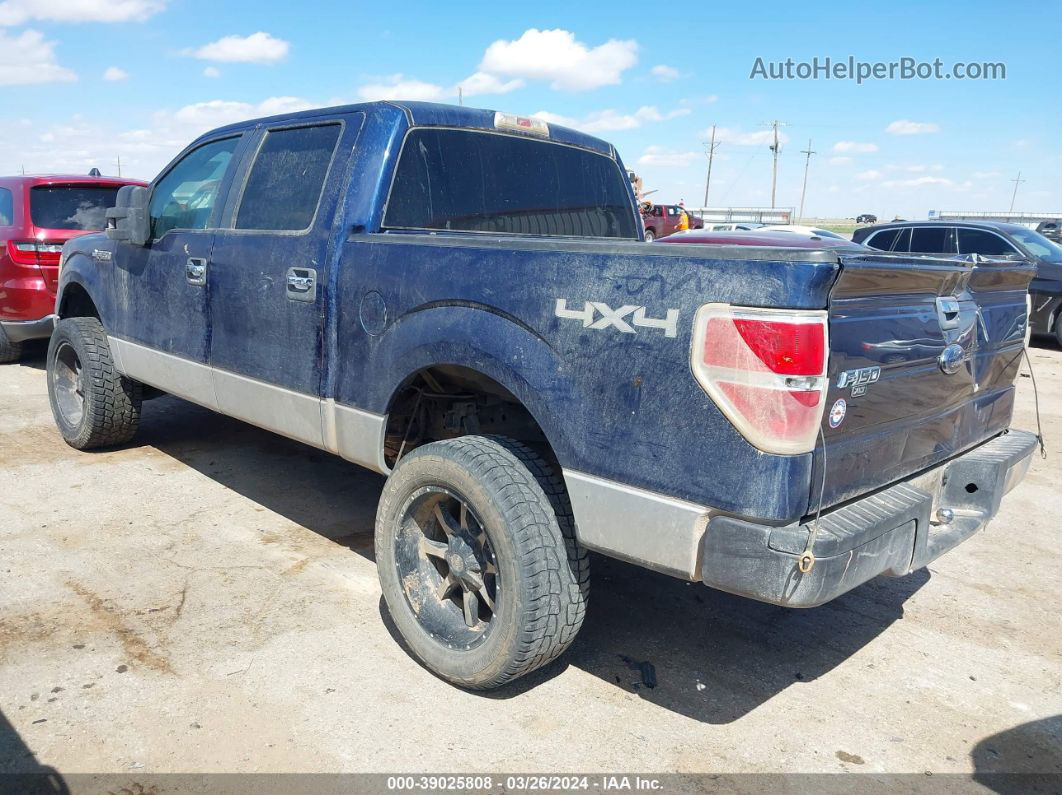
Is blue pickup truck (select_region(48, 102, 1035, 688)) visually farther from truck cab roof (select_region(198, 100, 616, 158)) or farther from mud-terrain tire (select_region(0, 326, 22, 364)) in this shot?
mud-terrain tire (select_region(0, 326, 22, 364))

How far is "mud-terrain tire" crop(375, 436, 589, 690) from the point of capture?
2693 millimetres

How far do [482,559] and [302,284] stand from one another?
4.61ft

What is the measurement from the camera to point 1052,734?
2828 mm

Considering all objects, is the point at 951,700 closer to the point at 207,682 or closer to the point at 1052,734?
the point at 1052,734

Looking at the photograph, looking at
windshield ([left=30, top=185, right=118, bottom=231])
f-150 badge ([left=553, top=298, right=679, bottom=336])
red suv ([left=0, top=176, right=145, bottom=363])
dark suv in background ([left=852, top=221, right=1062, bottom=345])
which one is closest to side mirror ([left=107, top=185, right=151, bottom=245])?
f-150 badge ([left=553, top=298, right=679, bottom=336])

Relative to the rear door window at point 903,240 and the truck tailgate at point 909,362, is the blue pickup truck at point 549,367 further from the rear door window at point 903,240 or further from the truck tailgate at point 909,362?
the rear door window at point 903,240

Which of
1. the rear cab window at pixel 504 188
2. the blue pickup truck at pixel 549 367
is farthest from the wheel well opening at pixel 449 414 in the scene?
the rear cab window at pixel 504 188

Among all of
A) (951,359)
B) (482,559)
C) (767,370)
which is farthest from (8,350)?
(951,359)

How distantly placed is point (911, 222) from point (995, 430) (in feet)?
28.6

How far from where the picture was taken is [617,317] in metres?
2.45

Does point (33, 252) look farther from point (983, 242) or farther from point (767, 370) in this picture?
point (983, 242)

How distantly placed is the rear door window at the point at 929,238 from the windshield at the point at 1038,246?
2.76 feet

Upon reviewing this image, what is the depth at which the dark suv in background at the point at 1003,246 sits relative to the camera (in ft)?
35.2

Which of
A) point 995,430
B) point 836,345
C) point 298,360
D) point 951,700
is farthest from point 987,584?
point 298,360
